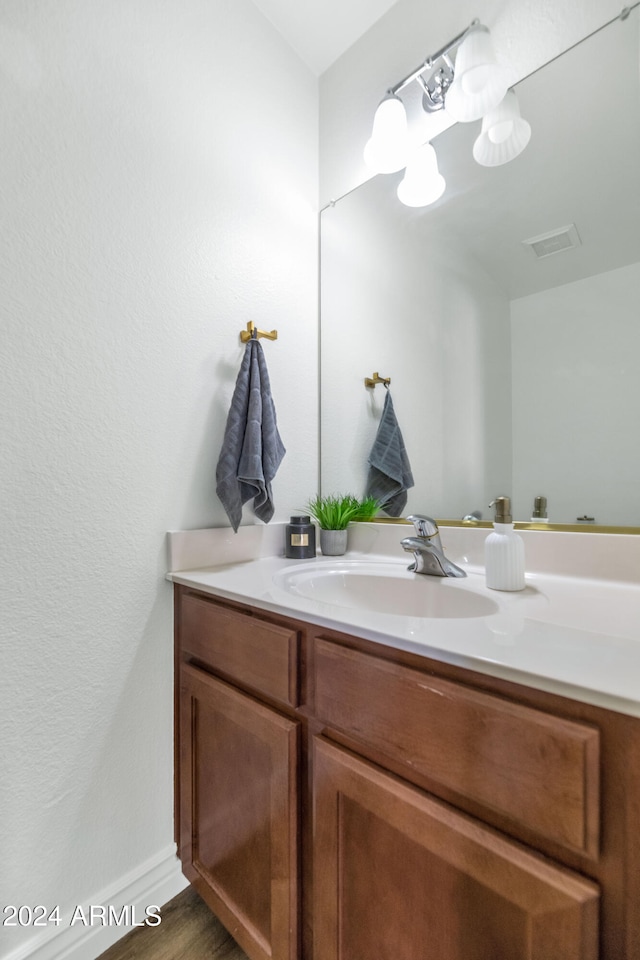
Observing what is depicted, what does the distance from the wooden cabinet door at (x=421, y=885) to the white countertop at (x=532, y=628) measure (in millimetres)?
192

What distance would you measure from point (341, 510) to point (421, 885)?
2.88 feet

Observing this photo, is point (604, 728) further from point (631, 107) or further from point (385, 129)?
point (385, 129)

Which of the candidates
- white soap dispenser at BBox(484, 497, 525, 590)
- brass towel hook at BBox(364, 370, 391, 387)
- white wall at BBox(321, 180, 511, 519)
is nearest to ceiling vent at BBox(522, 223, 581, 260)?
white wall at BBox(321, 180, 511, 519)

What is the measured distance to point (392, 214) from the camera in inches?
52.2

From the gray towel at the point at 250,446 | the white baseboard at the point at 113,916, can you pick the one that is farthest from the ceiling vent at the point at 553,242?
the white baseboard at the point at 113,916

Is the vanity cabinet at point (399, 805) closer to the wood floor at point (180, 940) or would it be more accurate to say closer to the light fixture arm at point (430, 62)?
the wood floor at point (180, 940)

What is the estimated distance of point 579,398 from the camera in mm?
947

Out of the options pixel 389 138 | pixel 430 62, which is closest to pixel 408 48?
pixel 430 62

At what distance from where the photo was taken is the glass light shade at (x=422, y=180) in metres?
1.20

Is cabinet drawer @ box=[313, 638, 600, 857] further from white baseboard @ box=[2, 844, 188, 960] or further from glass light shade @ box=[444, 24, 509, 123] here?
glass light shade @ box=[444, 24, 509, 123]

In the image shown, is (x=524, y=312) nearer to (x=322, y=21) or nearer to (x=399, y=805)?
(x=399, y=805)

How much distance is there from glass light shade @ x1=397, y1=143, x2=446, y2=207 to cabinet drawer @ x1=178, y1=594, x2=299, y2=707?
1261 mm

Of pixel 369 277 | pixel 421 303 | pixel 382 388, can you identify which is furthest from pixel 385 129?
pixel 382 388

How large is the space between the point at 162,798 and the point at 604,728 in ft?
3.43
